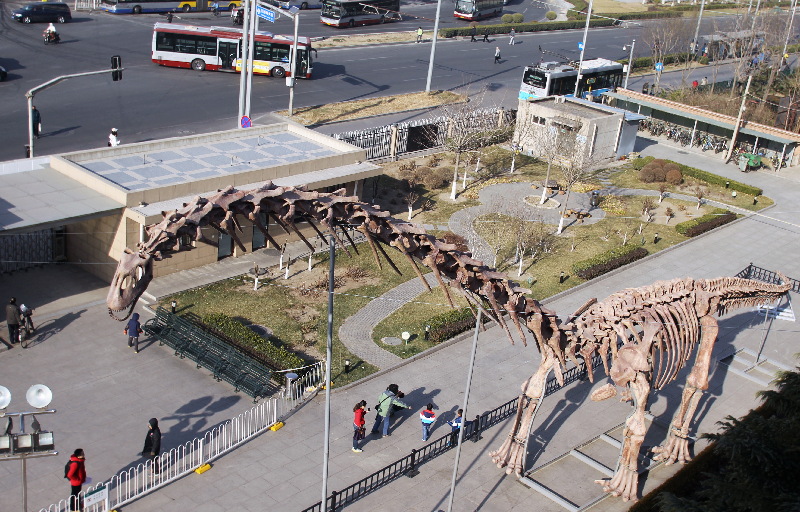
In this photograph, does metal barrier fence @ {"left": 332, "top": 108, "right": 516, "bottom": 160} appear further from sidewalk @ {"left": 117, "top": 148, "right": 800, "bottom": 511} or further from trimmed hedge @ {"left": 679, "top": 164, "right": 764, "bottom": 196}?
sidewalk @ {"left": 117, "top": 148, "right": 800, "bottom": 511}

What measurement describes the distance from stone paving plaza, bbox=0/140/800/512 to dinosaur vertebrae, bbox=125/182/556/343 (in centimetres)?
675

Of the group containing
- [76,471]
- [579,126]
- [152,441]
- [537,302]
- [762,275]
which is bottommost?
[152,441]

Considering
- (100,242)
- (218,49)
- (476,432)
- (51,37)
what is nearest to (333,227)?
(476,432)

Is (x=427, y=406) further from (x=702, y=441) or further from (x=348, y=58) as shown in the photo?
(x=348, y=58)

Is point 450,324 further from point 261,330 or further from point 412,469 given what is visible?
point 412,469

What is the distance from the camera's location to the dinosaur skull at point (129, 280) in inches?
694

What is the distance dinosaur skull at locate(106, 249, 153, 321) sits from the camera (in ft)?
57.8

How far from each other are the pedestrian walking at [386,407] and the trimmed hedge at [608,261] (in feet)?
53.5

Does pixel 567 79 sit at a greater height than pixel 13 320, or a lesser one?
→ greater

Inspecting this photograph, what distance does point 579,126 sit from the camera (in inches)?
2331

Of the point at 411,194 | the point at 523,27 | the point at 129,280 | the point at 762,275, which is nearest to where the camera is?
the point at 129,280

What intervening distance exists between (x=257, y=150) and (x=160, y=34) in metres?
28.3

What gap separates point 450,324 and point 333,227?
55.0ft

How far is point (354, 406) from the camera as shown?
3106 centimetres
